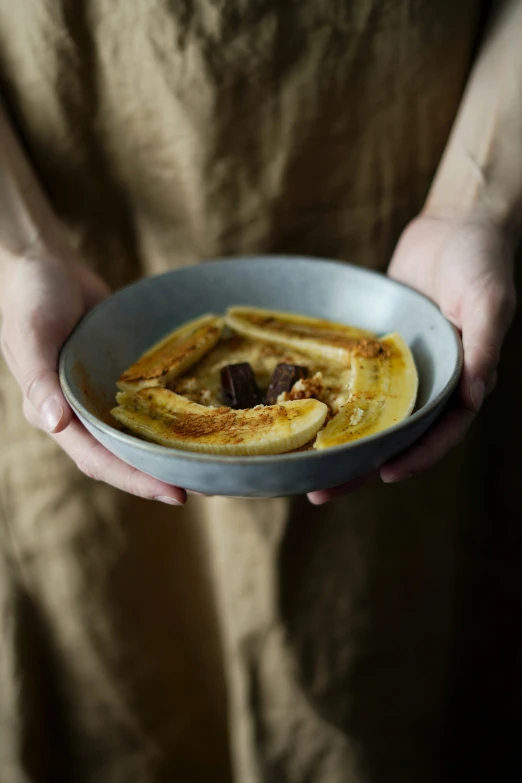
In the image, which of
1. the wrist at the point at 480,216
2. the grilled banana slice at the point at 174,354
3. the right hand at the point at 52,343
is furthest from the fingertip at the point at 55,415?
the wrist at the point at 480,216

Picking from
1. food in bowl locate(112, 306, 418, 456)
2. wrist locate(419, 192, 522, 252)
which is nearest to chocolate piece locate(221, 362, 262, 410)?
food in bowl locate(112, 306, 418, 456)

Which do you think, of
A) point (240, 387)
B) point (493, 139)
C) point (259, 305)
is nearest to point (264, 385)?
point (240, 387)

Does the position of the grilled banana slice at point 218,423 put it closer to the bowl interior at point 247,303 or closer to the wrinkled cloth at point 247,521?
the bowl interior at point 247,303

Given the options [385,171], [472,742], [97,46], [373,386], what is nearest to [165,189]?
[97,46]

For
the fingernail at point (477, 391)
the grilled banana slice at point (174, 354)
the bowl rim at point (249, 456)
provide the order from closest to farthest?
the bowl rim at point (249, 456) < the fingernail at point (477, 391) < the grilled banana slice at point (174, 354)

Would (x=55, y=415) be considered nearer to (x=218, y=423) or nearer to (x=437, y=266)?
(x=218, y=423)
